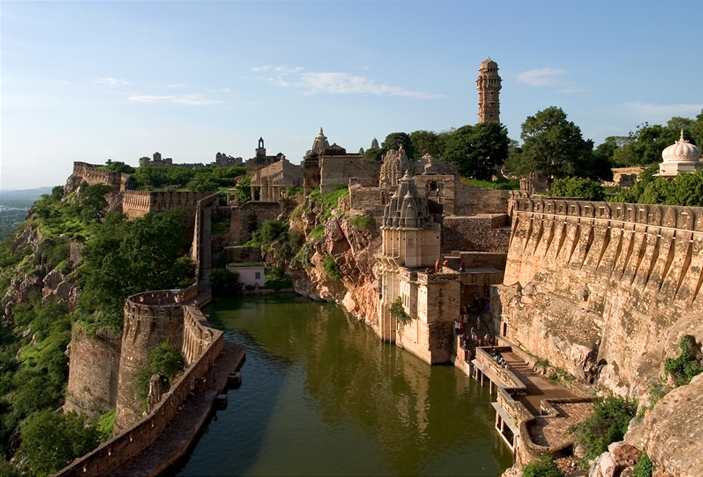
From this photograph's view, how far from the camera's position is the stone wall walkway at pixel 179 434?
1633cm

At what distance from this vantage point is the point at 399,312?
3022cm

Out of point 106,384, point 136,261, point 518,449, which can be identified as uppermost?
point 136,261

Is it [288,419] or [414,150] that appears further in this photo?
[414,150]

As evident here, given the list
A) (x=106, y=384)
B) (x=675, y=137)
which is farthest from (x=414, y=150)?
(x=106, y=384)

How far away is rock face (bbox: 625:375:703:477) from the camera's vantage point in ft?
37.9

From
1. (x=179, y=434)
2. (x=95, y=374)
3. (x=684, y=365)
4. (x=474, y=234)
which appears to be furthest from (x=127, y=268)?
(x=684, y=365)

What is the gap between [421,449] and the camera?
20359 millimetres

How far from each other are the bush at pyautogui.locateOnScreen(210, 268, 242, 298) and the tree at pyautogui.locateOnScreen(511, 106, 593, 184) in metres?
23.1

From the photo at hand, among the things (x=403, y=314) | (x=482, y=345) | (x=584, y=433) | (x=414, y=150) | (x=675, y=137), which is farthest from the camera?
(x=414, y=150)

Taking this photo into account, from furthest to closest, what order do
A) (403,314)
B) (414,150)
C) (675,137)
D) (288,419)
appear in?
(414,150) → (675,137) → (403,314) → (288,419)

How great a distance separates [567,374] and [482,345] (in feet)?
16.1

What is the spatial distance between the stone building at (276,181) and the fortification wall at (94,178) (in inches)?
805

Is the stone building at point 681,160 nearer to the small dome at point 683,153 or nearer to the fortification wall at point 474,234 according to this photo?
the small dome at point 683,153

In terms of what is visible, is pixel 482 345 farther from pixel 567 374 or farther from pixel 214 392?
pixel 214 392
